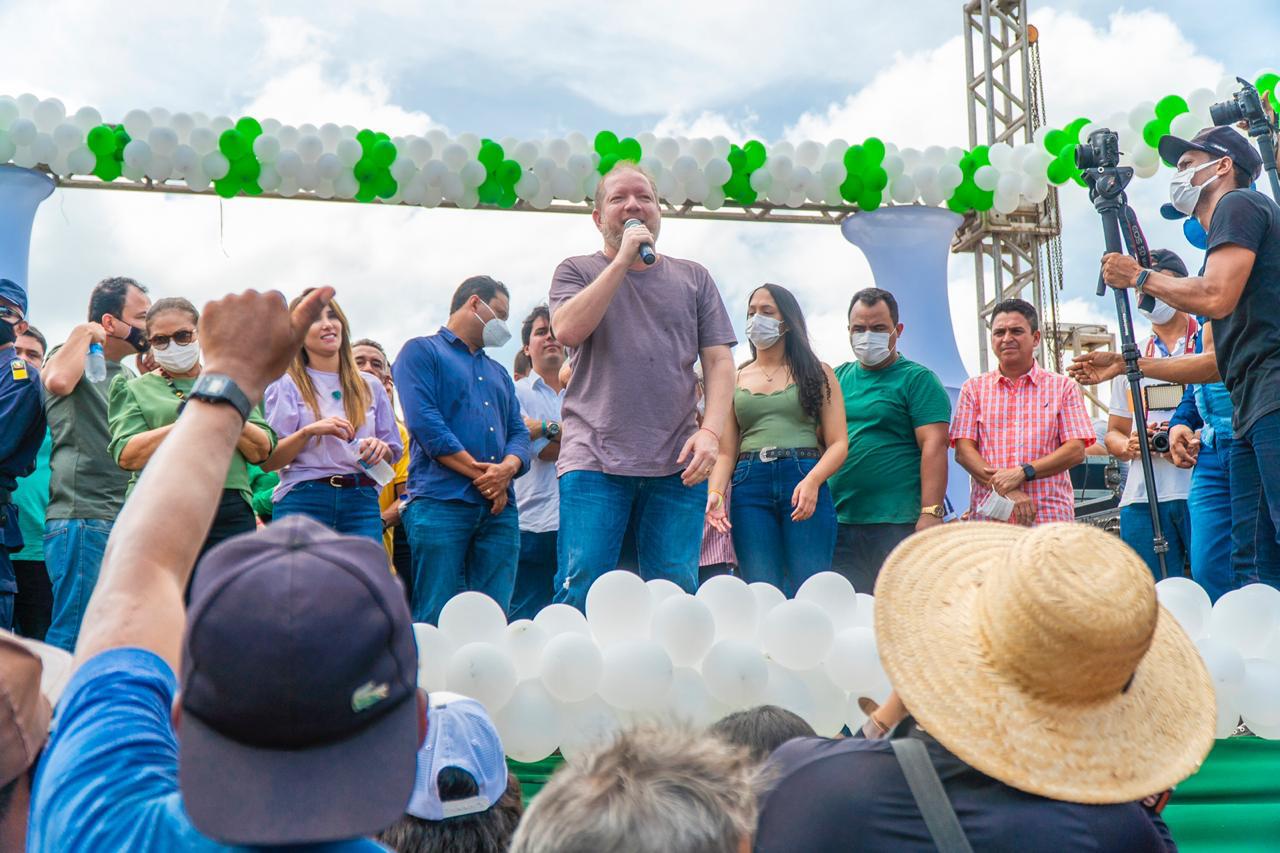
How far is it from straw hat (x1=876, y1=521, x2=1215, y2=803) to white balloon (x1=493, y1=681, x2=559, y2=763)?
1332 millimetres

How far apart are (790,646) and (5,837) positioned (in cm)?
196

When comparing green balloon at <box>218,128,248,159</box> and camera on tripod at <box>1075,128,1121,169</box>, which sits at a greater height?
green balloon at <box>218,128,248,159</box>

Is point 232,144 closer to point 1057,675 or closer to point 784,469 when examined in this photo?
point 784,469

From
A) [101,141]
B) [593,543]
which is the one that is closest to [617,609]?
[593,543]

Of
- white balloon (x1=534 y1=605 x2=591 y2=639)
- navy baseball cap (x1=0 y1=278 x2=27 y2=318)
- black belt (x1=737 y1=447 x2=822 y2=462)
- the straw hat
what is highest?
navy baseball cap (x1=0 y1=278 x2=27 y2=318)

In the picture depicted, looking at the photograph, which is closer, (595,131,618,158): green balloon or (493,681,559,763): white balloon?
(493,681,559,763): white balloon

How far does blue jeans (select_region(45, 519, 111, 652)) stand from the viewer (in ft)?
12.1

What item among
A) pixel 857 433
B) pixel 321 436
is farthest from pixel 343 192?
pixel 857 433

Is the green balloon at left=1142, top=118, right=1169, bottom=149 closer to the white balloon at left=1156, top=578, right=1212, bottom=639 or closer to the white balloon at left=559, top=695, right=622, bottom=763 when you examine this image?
the white balloon at left=1156, top=578, right=1212, bottom=639

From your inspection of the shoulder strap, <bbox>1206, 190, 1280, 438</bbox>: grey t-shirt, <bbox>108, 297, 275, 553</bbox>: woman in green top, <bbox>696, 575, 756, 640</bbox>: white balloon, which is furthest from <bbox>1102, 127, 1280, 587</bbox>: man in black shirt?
<bbox>108, 297, 275, 553</bbox>: woman in green top

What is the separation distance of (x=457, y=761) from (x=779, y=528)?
2590mm

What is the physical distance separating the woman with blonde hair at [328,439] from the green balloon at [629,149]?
267 cm

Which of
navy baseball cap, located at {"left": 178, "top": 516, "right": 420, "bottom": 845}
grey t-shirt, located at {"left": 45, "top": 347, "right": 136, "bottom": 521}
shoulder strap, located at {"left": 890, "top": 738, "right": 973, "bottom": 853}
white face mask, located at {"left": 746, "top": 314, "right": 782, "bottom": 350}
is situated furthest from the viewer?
white face mask, located at {"left": 746, "top": 314, "right": 782, "bottom": 350}

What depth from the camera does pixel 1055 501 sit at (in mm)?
4535
